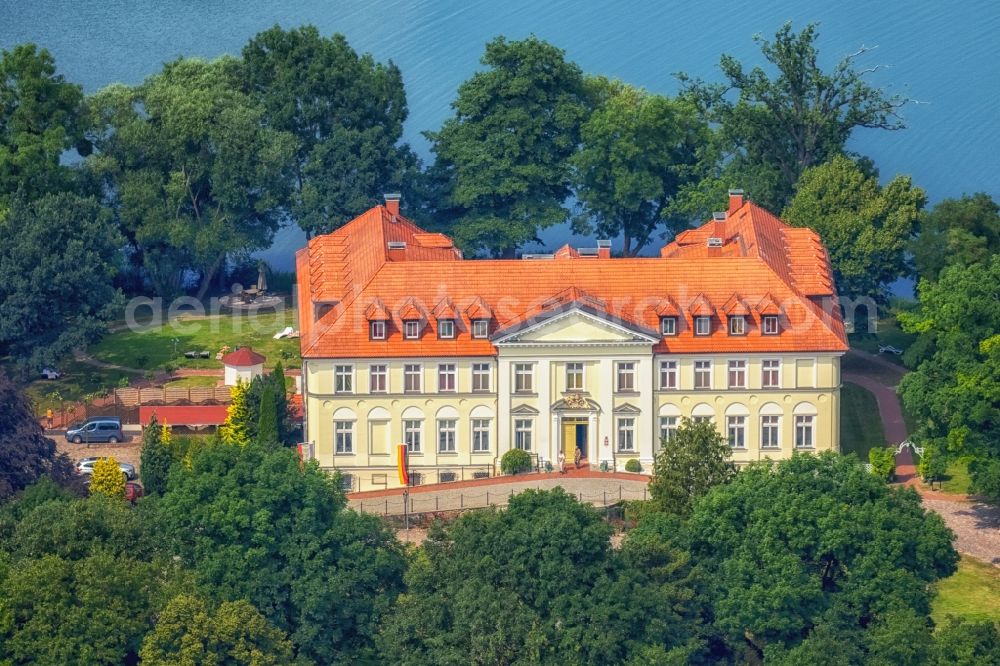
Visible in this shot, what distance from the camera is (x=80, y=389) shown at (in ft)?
478


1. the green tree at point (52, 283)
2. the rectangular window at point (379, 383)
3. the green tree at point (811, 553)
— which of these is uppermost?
the green tree at point (52, 283)

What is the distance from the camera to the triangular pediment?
429 feet

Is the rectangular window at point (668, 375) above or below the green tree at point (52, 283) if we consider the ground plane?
below

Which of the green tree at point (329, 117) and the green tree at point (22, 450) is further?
the green tree at point (329, 117)

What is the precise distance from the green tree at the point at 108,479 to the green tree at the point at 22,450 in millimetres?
1404

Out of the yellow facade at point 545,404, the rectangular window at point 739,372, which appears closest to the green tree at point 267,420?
the yellow facade at point 545,404

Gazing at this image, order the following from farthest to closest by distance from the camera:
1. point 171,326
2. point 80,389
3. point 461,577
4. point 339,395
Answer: point 171,326 → point 80,389 → point 339,395 → point 461,577

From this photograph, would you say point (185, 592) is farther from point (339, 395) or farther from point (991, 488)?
point (991, 488)

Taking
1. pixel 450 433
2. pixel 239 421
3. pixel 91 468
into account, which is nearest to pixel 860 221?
pixel 450 433

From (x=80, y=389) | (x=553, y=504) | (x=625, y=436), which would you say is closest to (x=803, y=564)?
(x=553, y=504)

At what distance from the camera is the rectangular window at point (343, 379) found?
131 meters

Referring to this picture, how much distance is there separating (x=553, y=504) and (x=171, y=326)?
47787mm

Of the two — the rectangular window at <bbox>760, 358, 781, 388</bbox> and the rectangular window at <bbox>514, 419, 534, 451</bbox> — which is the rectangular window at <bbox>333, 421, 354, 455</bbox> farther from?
the rectangular window at <bbox>760, 358, 781, 388</bbox>

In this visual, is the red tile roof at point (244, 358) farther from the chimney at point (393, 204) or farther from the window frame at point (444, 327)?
the window frame at point (444, 327)
